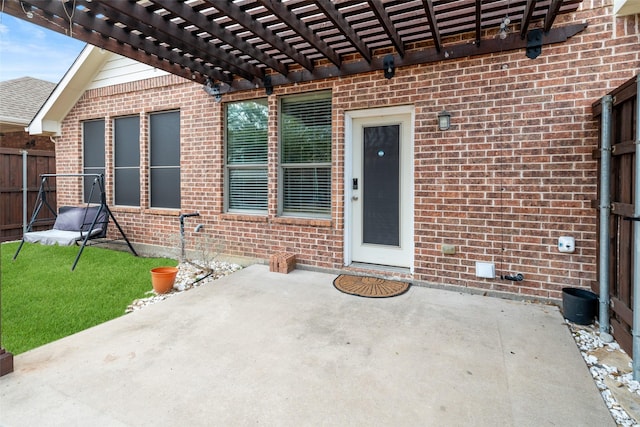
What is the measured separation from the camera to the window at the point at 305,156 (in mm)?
4668

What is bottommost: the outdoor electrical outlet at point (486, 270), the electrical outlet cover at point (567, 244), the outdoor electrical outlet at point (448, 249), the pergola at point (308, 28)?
the outdoor electrical outlet at point (486, 270)

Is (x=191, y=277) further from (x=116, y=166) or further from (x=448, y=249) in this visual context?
(x=116, y=166)

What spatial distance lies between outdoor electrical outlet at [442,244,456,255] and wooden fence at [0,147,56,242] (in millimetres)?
7843

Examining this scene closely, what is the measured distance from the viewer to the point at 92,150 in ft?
22.6

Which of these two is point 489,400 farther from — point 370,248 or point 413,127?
point 413,127

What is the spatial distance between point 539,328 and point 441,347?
102 centimetres

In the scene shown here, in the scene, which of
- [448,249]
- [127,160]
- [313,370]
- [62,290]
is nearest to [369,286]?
[448,249]

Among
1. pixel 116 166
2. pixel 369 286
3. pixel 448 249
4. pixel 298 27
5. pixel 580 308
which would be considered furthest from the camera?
pixel 116 166

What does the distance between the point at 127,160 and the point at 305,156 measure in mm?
3802

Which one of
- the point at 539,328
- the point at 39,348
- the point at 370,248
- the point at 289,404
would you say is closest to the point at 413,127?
the point at 370,248

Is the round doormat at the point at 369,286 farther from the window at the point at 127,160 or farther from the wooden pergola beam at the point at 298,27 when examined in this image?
the window at the point at 127,160

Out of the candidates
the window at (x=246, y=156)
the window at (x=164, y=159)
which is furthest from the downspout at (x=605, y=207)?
the window at (x=164, y=159)

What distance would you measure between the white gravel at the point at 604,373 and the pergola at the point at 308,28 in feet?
9.20

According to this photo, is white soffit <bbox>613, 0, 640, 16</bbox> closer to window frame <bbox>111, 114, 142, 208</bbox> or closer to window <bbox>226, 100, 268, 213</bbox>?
window <bbox>226, 100, 268, 213</bbox>
